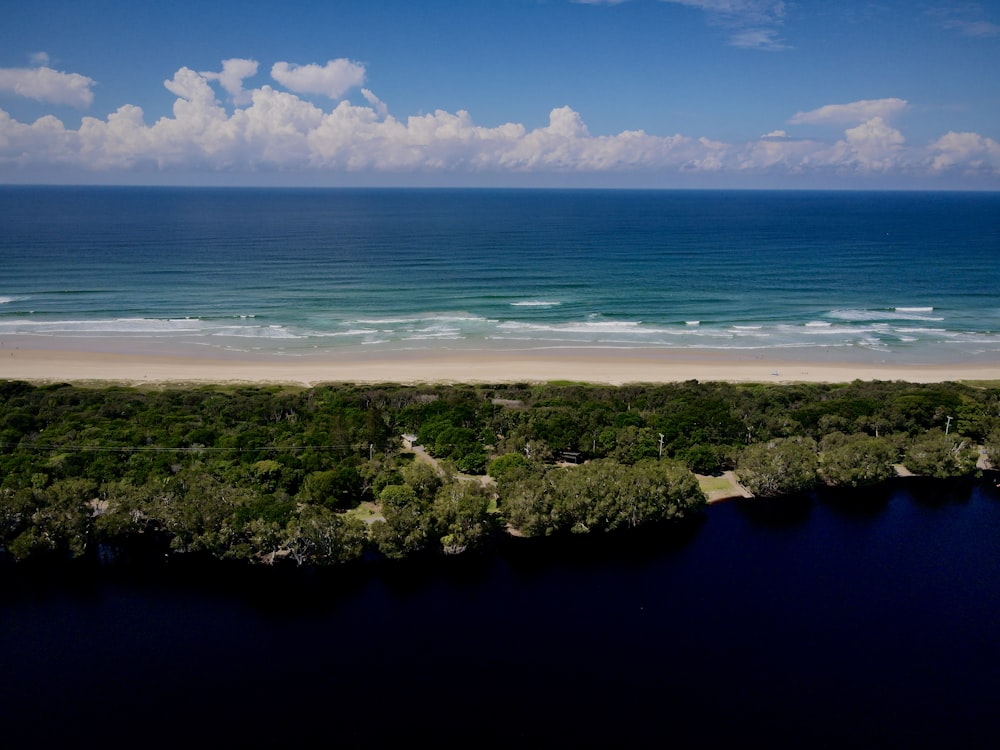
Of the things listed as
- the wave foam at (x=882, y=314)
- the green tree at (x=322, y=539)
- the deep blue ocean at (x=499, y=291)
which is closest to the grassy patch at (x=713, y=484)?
the green tree at (x=322, y=539)

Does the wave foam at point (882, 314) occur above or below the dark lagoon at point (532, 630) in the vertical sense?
above

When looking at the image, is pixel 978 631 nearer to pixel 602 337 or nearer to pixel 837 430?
pixel 837 430

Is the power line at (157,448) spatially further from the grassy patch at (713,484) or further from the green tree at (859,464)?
the green tree at (859,464)

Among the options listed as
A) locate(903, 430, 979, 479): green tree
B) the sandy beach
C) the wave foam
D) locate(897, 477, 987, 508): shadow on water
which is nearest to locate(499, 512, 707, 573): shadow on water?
locate(897, 477, 987, 508): shadow on water

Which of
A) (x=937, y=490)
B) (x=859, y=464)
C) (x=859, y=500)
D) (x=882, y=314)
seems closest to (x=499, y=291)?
(x=882, y=314)

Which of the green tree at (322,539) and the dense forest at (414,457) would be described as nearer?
the green tree at (322,539)

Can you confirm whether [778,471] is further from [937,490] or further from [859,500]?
[937,490]

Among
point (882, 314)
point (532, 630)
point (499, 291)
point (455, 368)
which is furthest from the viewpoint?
point (499, 291)
